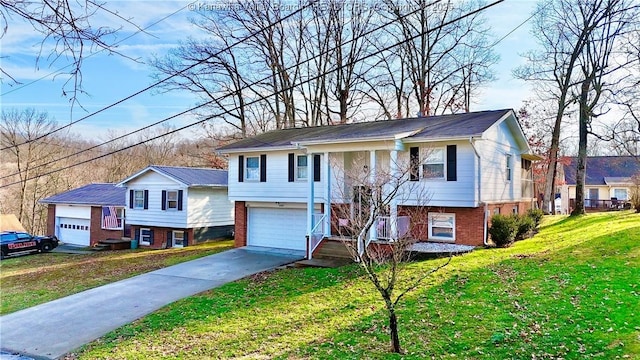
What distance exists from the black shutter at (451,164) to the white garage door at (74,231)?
25.7 m

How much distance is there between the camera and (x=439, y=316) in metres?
8.52

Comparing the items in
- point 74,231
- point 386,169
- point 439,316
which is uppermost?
point 386,169

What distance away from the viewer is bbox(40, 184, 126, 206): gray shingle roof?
93.7ft

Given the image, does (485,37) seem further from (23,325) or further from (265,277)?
(23,325)

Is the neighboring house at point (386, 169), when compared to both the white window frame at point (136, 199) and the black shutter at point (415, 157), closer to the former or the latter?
the black shutter at point (415, 157)

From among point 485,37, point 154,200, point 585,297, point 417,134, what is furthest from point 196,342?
point 485,37

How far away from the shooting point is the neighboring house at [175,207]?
2412 centimetres

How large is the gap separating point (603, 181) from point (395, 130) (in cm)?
3566

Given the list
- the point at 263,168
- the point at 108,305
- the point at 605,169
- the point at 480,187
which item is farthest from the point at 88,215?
the point at 605,169

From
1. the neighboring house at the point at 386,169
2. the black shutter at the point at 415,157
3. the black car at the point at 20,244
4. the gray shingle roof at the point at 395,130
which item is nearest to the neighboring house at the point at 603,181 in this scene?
the neighboring house at the point at 386,169

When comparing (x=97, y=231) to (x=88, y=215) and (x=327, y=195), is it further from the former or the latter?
(x=327, y=195)

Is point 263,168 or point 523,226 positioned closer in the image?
point 523,226

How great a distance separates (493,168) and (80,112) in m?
15.2

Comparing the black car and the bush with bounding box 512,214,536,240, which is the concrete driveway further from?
the black car
